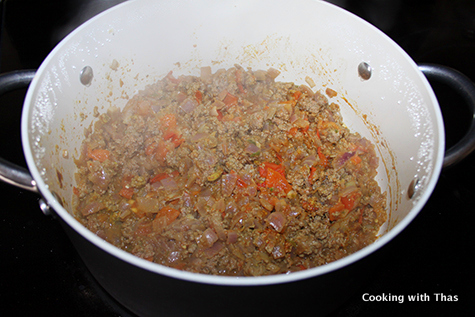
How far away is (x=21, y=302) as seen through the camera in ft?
6.47

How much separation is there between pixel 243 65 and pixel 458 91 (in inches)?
63.3

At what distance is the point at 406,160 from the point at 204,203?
1.26 m

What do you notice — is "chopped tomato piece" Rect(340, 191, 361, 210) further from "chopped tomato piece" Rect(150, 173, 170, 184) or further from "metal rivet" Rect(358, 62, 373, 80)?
"chopped tomato piece" Rect(150, 173, 170, 184)

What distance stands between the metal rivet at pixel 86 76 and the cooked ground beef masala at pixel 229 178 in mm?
302

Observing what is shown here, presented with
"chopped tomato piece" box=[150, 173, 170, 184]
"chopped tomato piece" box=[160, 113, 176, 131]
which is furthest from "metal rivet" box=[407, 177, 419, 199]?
"chopped tomato piece" box=[160, 113, 176, 131]

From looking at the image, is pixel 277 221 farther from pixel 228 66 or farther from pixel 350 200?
pixel 228 66

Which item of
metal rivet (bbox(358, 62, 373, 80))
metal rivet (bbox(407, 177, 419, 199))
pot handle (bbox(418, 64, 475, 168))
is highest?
pot handle (bbox(418, 64, 475, 168))

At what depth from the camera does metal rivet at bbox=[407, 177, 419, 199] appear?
1.89m

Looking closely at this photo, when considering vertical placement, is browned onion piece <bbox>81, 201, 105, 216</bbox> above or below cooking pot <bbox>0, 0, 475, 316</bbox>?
below

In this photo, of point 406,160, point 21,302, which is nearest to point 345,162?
point 406,160

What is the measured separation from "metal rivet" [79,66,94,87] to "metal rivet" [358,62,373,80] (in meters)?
1.82

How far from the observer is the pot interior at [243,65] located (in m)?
1.92

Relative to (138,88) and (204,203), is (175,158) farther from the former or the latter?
(138,88)

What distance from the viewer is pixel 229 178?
93.0 inches
